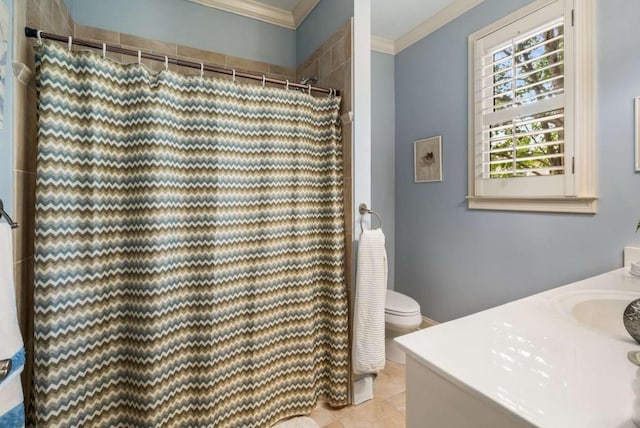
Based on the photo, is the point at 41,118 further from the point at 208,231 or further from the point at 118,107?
the point at 208,231

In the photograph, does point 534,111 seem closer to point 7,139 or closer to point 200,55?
point 200,55

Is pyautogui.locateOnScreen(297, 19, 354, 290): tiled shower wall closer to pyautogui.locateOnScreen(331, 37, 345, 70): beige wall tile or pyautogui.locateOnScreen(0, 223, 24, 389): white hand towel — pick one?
pyautogui.locateOnScreen(331, 37, 345, 70): beige wall tile

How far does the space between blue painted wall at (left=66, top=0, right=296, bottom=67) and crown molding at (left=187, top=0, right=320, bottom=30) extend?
30mm

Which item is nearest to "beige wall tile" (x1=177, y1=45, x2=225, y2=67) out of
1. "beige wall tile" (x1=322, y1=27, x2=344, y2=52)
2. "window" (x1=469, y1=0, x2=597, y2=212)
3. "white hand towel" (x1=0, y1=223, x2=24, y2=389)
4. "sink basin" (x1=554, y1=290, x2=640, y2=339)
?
"beige wall tile" (x1=322, y1=27, x2=344, y2=52)

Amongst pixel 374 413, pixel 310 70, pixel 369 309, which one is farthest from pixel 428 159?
pixel 374 413

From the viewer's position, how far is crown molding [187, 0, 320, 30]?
1.96 metres

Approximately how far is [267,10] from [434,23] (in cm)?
133

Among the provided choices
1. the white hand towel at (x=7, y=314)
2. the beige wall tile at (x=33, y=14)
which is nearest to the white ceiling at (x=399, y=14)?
the beige wall tile at (x=33, y=14)

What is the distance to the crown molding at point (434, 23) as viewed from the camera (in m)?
2.06

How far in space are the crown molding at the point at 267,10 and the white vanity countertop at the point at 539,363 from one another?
2.12 metres

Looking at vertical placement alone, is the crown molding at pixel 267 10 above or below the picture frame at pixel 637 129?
above

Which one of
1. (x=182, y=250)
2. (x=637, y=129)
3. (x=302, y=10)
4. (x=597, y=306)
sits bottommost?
(x=597, y=306)

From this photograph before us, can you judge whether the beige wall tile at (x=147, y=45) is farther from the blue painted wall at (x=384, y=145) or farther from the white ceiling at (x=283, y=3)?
the blue painted wall at (x=384, y=145)

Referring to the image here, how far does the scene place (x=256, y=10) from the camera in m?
2.06
